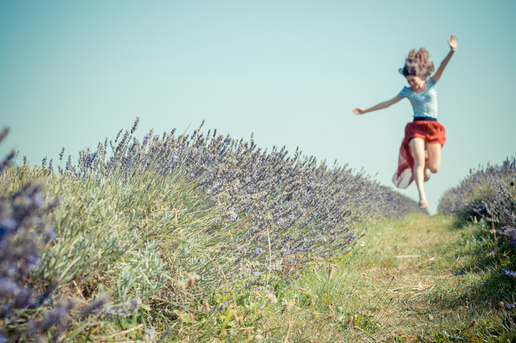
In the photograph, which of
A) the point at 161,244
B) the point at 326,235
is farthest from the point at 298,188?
the point at 161,244

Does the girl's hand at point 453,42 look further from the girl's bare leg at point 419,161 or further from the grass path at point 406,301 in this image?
the grass path at point 406,301

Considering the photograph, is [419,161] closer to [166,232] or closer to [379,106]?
[379,106]

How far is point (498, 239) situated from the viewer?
335 centimetres

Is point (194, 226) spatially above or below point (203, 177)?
below

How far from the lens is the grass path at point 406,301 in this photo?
5.70 feet

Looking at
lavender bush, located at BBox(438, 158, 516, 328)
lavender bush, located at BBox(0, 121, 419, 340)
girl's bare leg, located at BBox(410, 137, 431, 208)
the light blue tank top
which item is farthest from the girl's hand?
lavender bush, located at BBox(0, 121, 419, 340)

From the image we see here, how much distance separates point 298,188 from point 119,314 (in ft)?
7.27

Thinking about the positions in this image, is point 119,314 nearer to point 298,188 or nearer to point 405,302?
point 405,302

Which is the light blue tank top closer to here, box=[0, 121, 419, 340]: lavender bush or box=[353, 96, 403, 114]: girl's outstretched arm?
box=[353, 96, 403, 114]: girl's outstretched arm

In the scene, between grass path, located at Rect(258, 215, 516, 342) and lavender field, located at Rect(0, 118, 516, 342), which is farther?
grass path, located at Rect(258, 215, 516, 342)

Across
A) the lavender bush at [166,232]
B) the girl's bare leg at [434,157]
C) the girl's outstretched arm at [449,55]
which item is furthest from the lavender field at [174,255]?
the girl's outstretched arm at [449,55]

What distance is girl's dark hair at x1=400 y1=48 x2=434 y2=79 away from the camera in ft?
12.6

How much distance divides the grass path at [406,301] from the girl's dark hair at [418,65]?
2.10 meters

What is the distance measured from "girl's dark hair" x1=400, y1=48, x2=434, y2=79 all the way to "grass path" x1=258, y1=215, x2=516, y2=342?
6.89ft
